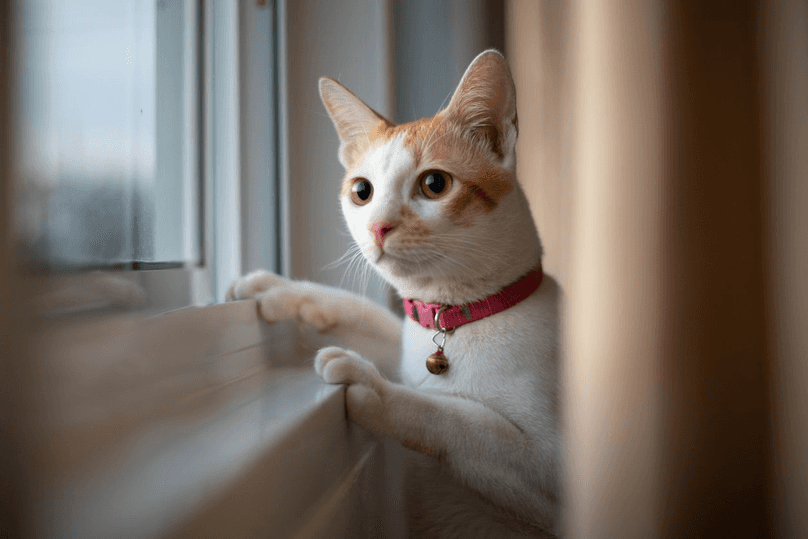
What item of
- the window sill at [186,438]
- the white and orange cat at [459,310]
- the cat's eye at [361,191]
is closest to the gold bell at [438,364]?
the white and orange cat at [459,310]

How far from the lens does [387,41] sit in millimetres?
715

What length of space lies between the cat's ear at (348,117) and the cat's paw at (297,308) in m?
0.22

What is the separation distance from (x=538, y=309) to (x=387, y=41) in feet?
1.48

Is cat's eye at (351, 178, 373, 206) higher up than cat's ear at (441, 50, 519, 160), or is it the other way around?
cat's ear at (441, 50, 519, 160)

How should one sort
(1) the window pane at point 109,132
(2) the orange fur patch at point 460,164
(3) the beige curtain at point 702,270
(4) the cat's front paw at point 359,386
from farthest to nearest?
(2) the orange fur patch at point 460,164 → (4) the cat's front paw at point 359,386 → (3) the beige curtain at point 702,270 → (1) the window pane at point 109,132

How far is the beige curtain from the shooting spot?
1.46ft

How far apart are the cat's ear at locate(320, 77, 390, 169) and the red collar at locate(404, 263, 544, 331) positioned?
0.94ft

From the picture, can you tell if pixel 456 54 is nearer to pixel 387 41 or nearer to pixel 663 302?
pixel 387 41

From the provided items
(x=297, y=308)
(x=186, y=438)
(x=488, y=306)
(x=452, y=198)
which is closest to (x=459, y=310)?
(x=488, y=306)

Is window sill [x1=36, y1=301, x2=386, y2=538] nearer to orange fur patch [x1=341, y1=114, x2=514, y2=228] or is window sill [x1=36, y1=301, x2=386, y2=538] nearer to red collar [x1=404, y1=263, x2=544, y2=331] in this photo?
red collar [x1=404, y1=263, x2=544, y2=331]

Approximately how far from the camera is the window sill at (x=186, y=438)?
0.30 metres

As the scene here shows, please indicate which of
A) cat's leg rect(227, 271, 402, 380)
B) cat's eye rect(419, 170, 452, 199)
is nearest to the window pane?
cat's leg rect(227, 271, 402, 380)

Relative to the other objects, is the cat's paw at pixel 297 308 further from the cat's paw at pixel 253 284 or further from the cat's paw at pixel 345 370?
the cat's paw at pixel 345 370

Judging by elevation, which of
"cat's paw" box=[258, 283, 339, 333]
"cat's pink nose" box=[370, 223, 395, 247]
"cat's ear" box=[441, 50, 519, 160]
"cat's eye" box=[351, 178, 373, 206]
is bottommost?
"cat's paw" box=[258, 283, 339, 333]
